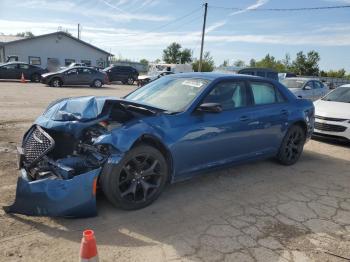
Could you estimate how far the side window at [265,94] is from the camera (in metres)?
5.73

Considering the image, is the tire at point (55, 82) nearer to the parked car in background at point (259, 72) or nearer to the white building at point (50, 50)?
the parked car in background at point (259, 72)

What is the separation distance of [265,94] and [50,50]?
39748 mm

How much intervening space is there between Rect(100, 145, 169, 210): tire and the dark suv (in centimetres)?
2918

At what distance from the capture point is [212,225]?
3979 millimetres

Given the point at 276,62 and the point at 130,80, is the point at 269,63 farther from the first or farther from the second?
the point at 130,80

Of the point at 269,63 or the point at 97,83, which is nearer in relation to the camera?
the point at 97,83

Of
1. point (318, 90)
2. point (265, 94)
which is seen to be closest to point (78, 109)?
point (265, 94)

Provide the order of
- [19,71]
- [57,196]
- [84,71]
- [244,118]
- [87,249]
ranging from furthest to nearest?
[19,71], [84,71], [244,118], [57,196], [87,249]

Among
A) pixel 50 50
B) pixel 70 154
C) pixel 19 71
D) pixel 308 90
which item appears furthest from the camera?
pixel 50 50

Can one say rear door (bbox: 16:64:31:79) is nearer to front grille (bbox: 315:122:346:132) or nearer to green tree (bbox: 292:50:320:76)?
front grille (bbox: 315:122:346:132)

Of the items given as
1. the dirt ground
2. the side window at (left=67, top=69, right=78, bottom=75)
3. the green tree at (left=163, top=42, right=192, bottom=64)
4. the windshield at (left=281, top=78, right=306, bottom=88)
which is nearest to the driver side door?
the dirt ground

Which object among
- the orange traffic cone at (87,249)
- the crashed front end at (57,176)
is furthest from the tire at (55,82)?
the orange traffic cone at (87,249)

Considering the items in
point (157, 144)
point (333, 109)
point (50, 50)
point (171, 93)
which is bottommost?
point (157, 144)

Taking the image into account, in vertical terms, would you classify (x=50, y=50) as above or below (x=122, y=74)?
above
